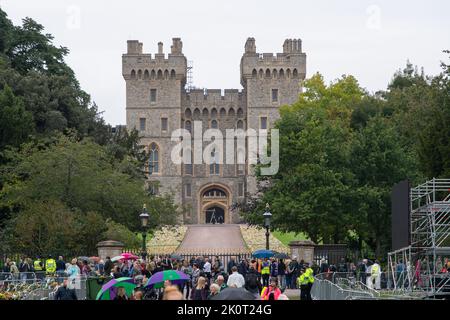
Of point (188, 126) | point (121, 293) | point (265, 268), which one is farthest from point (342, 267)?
point (188, 126)

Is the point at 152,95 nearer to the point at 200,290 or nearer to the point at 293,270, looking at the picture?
the point at 293,270

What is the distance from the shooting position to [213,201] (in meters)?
90.6

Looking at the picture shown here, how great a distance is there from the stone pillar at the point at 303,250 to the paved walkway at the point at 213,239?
698 inches

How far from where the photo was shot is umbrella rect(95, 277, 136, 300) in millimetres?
18625

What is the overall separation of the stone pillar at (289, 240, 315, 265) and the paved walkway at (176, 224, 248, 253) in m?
17.7

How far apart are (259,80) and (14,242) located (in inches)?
1984

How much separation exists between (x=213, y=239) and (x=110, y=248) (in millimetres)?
29662

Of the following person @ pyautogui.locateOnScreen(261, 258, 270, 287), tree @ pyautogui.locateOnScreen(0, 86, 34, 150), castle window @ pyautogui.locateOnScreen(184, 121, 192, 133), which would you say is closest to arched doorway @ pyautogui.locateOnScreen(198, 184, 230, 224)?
castle window @ pyautogui.locateOnScreen(184, 121, 192, 133)

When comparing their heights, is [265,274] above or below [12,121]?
below

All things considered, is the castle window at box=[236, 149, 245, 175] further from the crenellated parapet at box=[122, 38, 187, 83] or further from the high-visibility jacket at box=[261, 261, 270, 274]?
the high-visibility jacket at box=[261, 261, 270, 274]

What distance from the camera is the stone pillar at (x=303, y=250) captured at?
124 feet

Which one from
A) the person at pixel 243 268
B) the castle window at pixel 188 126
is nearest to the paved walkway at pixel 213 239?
the castle window at pixel 188 126

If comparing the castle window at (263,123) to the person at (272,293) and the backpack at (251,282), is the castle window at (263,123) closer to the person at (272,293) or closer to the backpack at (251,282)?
the backpack at (251,282)
